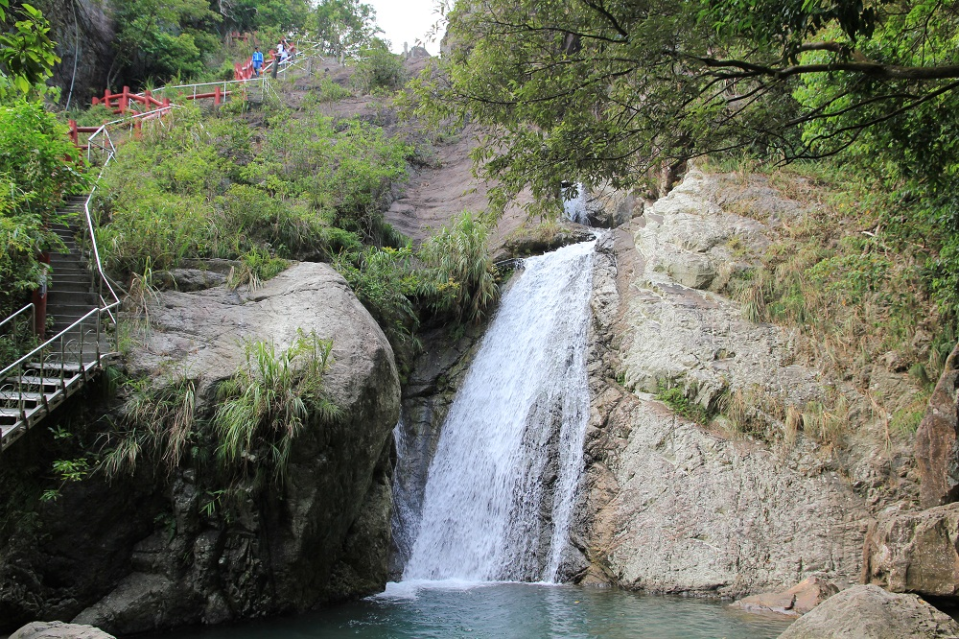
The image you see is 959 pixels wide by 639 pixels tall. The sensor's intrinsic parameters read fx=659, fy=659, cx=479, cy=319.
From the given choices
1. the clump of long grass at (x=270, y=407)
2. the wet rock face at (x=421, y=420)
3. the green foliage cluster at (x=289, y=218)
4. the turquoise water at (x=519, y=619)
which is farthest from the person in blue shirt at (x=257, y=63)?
the turquoise water at (x=519, y=619)

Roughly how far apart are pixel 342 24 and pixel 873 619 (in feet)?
132

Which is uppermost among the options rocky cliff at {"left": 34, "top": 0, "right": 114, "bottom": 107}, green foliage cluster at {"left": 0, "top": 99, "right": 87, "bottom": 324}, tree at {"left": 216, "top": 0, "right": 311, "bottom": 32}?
tree at {"left": 216, "top": 0, "right": 311, "bottom": 32}

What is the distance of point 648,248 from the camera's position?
16.3m

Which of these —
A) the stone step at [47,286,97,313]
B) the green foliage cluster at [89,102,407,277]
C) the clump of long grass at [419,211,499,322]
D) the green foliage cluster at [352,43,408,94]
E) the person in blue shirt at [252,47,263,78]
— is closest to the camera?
the stone step at [47,286,97,313]

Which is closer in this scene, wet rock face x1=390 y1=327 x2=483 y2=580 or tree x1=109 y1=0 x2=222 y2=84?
wet rock face x1=390 y1=327 x2=483 y2=580

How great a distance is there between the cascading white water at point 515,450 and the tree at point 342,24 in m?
27.1

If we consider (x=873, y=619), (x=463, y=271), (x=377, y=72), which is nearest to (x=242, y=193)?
(x=463, y=271)

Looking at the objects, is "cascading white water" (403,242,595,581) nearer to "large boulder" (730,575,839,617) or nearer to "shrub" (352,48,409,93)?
"large boulder" (730,575,839,617)

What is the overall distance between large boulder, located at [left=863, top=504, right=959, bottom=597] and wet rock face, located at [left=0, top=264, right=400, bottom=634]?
746 cm

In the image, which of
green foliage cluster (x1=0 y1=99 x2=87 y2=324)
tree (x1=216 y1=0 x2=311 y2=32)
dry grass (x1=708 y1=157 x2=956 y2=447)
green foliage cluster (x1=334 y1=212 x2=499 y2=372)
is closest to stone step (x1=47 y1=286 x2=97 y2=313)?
green foliage cluster (x1=0 y1=99 x2=87 y2=324)

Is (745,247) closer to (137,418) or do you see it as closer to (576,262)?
(576,262)

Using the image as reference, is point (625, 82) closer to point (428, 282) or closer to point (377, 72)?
point (428, 282)

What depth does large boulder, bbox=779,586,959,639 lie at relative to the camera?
6016 mm

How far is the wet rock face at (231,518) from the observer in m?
8.54
